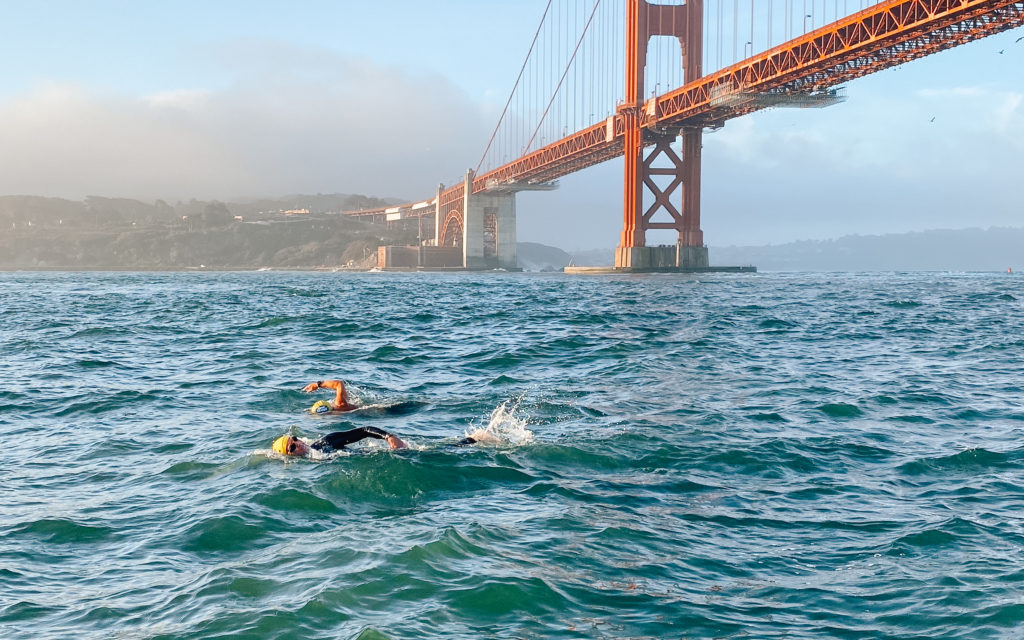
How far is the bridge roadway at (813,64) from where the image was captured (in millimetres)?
46250

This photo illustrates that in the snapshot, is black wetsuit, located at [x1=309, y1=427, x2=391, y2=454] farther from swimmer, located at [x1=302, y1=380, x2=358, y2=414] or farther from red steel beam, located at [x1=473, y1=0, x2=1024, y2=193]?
red steel beam, located at [x1=473, y1=0, x2=1024, y2=193]

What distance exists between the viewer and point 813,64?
2194 inches

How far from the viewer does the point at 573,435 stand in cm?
1136

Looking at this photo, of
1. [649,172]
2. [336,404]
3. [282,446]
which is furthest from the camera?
[649,172]

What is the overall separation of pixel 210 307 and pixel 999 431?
113ft

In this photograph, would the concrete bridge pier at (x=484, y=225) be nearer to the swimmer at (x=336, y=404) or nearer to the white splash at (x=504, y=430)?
the swimmer at (x=336, y=404)

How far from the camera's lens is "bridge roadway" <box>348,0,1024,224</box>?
4625cm

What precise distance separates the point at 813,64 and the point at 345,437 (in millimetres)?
52864

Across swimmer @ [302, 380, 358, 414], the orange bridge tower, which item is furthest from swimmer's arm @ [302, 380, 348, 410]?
the orange bridge tower

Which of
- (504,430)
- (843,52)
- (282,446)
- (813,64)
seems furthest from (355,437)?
(813,64)

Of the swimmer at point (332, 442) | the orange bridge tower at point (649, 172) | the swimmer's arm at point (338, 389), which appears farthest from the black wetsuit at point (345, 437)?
the orange bridge tower at point (649, 172)

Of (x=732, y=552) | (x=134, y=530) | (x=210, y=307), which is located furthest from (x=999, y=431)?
(x=210, y=307)

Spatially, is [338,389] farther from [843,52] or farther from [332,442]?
[843,52]

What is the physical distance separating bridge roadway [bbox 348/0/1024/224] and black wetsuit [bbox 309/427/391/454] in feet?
142
